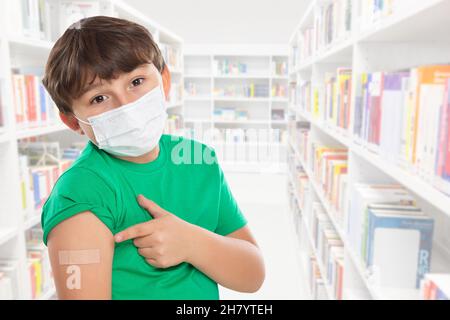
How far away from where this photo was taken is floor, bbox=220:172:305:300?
2.26m

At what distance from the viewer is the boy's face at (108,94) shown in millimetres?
535

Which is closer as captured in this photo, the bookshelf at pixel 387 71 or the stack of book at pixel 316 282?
the bookshelf at pixel 387 71

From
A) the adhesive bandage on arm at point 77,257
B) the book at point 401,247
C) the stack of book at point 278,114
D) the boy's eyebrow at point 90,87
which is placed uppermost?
the boy's eyebrow at point 90,87

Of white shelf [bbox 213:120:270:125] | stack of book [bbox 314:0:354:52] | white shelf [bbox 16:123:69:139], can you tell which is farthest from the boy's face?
white shelf [bbox 213:120:270:125]

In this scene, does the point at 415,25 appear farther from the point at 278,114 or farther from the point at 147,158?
the point at 278,114

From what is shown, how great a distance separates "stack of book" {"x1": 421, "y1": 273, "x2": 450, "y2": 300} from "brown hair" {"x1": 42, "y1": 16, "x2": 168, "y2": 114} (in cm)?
74

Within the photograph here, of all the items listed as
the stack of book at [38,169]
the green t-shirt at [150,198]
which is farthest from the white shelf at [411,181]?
the stack of book at [38,169]

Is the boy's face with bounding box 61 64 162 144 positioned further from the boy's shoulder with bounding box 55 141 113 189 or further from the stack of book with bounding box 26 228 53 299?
the stack of book with bounding box 26 228 53 299

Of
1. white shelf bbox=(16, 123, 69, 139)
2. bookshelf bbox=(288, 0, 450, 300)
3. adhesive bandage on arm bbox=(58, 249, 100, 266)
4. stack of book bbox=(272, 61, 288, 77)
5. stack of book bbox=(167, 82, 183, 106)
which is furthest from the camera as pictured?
stack of book bbox=(272, 61, 288, 77)

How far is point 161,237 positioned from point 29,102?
4.38ft

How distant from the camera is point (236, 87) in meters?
6.12

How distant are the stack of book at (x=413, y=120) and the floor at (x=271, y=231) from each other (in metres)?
0.93

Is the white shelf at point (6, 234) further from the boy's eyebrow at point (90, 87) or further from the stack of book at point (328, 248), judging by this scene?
the stack of book at point (328, 248)

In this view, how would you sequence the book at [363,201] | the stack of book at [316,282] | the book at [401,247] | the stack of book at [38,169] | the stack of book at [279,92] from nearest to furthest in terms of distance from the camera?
1. the book at [401,247]
2. the book at [363,201]
3. the stack of book at [38,169]
4. the stack of book at [316,282]
5. the stack of book at [279,92]
